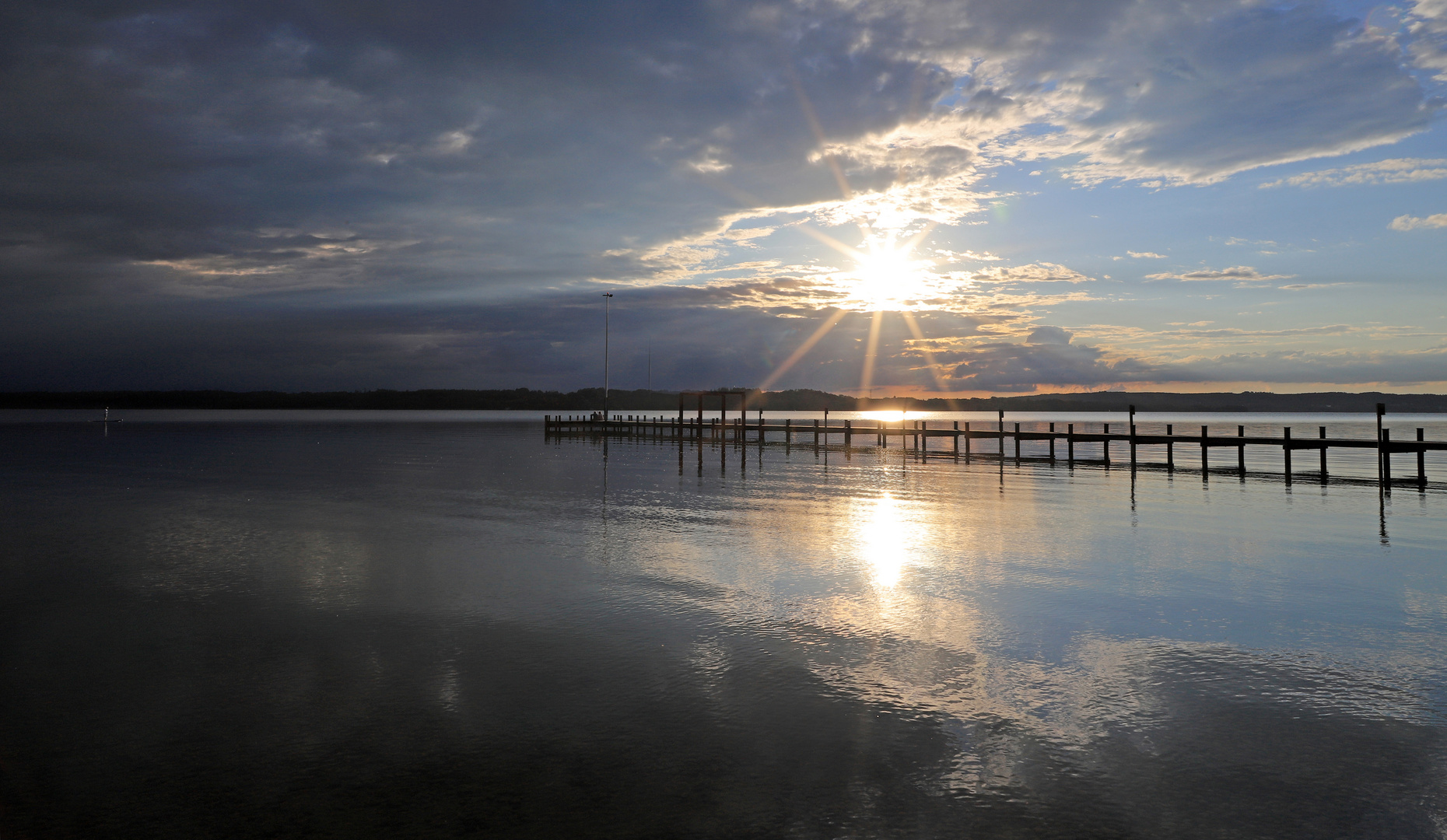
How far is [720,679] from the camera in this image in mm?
8148

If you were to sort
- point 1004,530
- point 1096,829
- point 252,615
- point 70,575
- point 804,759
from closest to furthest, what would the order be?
1. point 1096,829
2. point 804,759
3. point 252,615
4. point 70,575
5. point 1004,530

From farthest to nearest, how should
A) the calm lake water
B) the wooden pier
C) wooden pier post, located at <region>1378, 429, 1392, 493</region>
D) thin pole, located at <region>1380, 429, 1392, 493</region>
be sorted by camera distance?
the wooden pier
thin pole, located at <region>1380, 429, 1392, 493</region>
wooden pier post, located at <region>1378, 429, 1392, 493</region>
the calm lake water

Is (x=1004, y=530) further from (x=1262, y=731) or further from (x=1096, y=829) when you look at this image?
(x=1096, y=829)

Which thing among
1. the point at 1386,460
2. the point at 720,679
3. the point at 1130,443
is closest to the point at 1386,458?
the point at 1386,460

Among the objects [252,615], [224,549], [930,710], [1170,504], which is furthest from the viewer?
[1170,504]

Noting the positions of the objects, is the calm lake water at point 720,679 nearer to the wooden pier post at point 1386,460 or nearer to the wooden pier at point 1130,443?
the wooden pier post at point 1386,460

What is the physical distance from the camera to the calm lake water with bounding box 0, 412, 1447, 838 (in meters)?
5.56

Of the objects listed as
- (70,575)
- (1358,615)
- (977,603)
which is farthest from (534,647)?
(1358,615)

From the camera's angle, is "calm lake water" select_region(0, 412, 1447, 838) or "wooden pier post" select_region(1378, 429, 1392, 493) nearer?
"calm lake water" select_region(0, 412, 1447, 838)

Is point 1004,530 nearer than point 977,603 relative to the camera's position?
No

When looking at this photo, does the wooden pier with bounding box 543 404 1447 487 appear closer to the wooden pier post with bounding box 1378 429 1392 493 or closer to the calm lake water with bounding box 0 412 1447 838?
the wooden pier post with bounding box 1378 429 1392 493

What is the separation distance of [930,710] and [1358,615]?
745 cm

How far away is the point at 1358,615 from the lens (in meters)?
10.8

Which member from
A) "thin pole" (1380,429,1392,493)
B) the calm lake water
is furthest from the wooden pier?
the calm lake water
